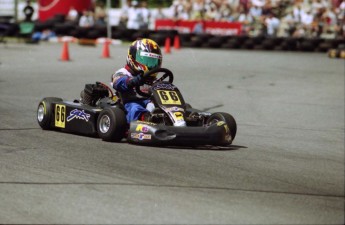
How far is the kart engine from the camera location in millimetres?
9344

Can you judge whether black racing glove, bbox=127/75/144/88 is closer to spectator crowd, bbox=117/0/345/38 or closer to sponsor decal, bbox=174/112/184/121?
sponsor decal, bbox=174/112/184/121

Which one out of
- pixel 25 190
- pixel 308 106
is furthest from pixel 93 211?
pixel 308 106

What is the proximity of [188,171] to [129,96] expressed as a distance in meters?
2.11

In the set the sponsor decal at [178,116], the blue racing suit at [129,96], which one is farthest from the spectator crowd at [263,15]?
the sponsor decal at [178,116]

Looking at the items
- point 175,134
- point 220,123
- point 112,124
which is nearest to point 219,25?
point 220,123

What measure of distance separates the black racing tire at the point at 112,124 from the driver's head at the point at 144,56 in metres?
0.75

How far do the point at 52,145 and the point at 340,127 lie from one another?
4.91m

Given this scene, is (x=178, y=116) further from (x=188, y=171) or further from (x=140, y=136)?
(x=188, y=171)

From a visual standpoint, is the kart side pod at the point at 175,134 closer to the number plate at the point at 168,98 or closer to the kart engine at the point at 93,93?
the number plate at the point at 168,98

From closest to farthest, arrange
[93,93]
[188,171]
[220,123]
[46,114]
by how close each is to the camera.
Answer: [188,171], [220,123], [93,93], [46,114]

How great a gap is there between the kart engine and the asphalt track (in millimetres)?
480

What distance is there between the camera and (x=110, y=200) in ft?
19.2

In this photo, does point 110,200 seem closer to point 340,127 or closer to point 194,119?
point 194,119

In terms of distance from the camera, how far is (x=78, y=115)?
908 cm
